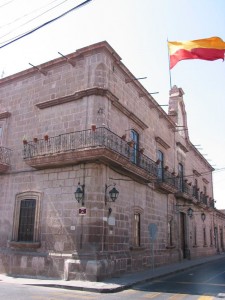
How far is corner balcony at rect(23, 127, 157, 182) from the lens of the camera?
11.8m

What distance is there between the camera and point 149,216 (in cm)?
1642

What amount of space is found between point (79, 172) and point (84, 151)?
1.21 metres

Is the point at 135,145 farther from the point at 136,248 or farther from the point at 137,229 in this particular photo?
the point at 136,248

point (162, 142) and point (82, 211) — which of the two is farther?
point (162, 142)

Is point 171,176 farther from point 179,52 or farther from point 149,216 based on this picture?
point 179,52

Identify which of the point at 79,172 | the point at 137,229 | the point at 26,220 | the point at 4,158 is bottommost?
the point at 137,229

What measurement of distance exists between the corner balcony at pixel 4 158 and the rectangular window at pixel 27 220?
1.94 m

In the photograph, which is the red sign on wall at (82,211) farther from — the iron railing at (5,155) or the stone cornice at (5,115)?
the stone cornice at (5,115)

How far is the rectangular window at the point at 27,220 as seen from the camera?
13.5 m

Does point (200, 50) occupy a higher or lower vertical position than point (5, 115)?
higher

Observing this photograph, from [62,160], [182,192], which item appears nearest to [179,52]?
[62,160]

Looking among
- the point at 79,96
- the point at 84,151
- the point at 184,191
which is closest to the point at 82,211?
the point at 84,151

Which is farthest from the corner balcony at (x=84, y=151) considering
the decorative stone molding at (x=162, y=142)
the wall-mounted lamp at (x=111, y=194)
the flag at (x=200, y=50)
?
the decorative stone molding at (x=162, y=142)

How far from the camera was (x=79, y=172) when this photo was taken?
12.6 meters
